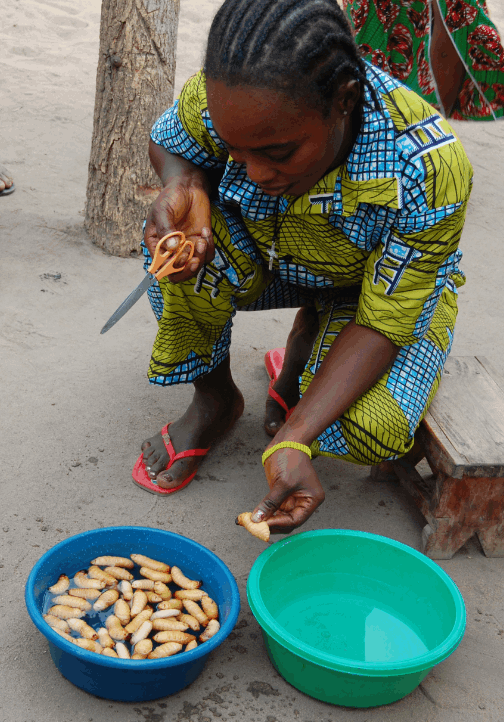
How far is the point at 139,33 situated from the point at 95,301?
1.10m

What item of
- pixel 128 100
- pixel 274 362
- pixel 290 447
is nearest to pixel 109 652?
pixel 290 447

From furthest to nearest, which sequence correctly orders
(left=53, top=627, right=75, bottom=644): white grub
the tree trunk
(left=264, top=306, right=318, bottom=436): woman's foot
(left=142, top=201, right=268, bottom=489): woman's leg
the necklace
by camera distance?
the tree trunk, (left=264, top=306, right=318, bottom=436): woman's foot, (left=142, top=201, right=268, bottom=489): woman's leg, the necklace, (left=53, top=627, right=75, bottom=644): white grub

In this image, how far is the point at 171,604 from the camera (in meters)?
1.58

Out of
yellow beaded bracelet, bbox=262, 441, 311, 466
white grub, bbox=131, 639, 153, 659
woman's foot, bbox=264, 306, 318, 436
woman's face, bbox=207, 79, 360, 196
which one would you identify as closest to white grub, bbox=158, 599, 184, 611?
white grub, bbox=131, 639, 153, 659

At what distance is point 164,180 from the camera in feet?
5.97

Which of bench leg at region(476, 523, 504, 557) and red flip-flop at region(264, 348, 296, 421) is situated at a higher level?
bench leg at region(476, 523, 504, 557)

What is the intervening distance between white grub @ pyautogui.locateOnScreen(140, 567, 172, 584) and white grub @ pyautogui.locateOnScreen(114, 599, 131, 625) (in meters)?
0.08

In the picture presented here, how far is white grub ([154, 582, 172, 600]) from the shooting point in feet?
5.27

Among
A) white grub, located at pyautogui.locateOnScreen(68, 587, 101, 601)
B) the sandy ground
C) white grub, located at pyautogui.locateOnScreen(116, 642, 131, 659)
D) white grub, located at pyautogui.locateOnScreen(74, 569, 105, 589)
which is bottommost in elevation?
the sandy ground

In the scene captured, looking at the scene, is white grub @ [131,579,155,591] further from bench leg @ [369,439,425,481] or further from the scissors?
bench leg @ [369,439,425,481]

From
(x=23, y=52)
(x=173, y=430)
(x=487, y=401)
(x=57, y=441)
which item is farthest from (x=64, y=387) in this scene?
(x=23, y=52)

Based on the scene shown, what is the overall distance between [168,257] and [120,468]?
721 millimetres

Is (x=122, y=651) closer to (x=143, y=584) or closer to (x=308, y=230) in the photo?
(x=143, y=584)

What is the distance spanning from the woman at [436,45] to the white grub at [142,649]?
10.1 ft
